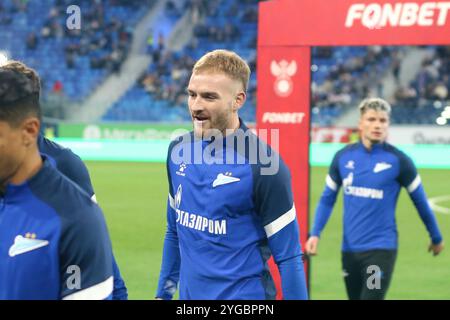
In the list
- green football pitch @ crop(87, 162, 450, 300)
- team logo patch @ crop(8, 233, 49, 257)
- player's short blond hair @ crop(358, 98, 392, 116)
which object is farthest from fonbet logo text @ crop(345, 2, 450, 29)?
team logo patch @ crop(8, 233, 49, 257)

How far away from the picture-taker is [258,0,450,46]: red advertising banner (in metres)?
6.05

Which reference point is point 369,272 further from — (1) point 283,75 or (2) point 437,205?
(2) point 437,205

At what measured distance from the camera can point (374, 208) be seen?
22.5ft

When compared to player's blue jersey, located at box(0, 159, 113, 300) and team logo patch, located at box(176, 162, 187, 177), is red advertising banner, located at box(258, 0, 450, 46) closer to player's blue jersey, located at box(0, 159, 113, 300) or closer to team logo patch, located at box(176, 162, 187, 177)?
team logo patch, located at box(176, 162, 187, 177)

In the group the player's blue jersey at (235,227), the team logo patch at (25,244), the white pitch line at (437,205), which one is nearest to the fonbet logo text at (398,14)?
the player's blue jersey at (235,227)

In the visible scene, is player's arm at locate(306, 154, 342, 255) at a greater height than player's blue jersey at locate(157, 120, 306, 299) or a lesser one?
lesser

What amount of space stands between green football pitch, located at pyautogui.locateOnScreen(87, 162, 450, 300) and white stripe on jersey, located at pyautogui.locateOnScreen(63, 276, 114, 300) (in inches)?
244

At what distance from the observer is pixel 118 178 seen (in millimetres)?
Answer: 20812

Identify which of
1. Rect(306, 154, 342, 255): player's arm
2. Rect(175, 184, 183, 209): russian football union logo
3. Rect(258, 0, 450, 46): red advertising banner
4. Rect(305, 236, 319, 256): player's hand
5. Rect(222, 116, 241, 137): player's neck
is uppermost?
Rect(258, 0, 450, 46): red advertising banner

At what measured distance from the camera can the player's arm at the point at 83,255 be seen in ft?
8.72

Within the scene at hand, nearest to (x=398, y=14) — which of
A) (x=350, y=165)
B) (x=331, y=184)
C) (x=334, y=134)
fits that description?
(x=350, y=165)

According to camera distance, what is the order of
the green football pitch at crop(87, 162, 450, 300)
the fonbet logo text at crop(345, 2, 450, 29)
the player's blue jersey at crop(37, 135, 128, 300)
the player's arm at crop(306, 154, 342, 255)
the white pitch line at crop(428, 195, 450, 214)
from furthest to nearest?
the white pitch line at crop(428, 195, 450, 214) → the green football pitch at crop(87, 162, 450, 300) → the player's arm at crop(306, 154, 342, 255) → the fonbet logo text at crop(345, 2, 450, 29) → the player's blue jersey at crop(37, 135, 128, 300)

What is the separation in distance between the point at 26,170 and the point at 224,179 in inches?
64.4

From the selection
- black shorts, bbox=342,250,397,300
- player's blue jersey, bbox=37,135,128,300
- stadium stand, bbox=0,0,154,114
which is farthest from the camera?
stadium stand, bbox=0,0,154,114
